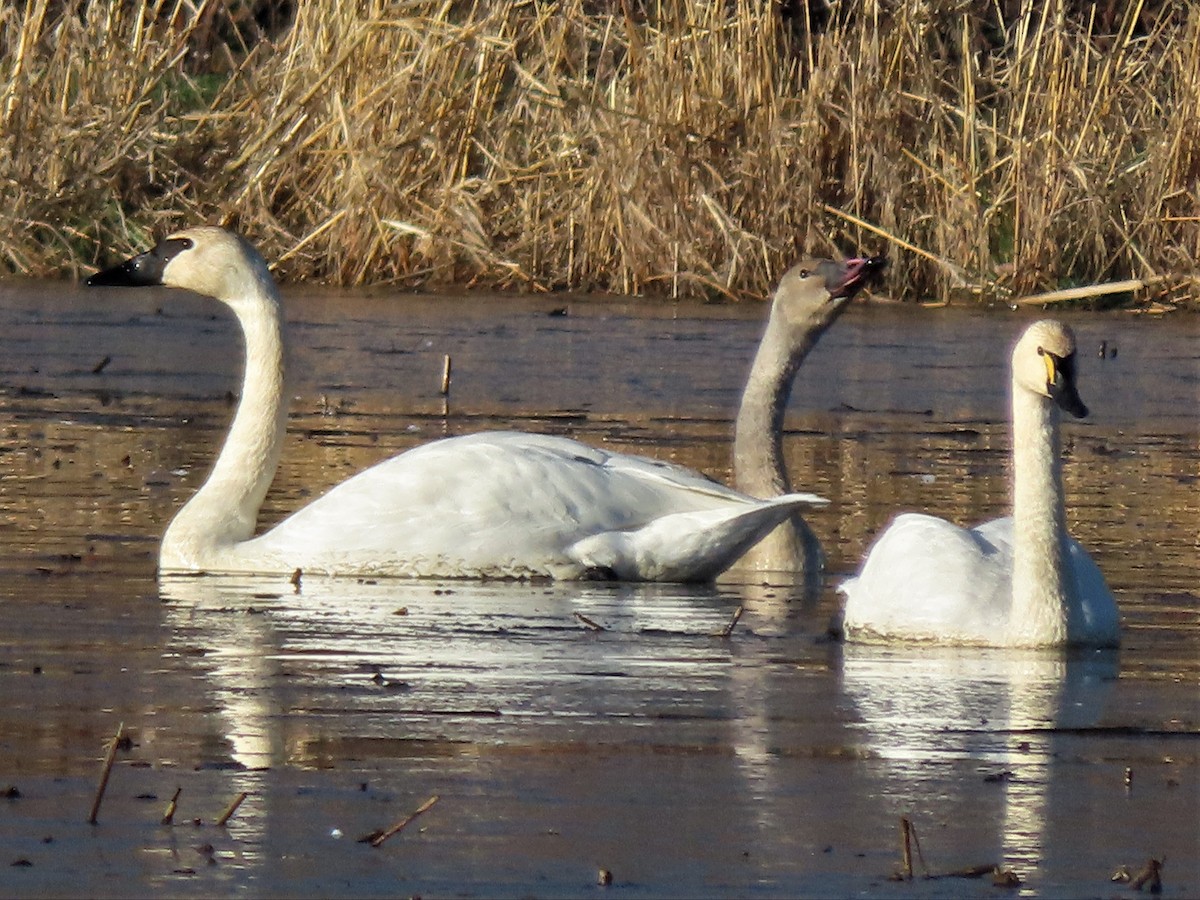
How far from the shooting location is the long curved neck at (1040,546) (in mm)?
5809

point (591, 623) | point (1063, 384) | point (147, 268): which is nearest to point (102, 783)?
point (591, 623)

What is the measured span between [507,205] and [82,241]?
262 centimetres

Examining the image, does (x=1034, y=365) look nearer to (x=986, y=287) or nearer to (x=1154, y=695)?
(x=1154, y=695)

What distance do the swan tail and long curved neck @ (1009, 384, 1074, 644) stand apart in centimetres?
99

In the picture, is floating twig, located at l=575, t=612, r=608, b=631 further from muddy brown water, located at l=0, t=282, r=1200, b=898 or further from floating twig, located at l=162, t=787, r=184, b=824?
floating twig, located at l=162, t=787, r=184, b=824

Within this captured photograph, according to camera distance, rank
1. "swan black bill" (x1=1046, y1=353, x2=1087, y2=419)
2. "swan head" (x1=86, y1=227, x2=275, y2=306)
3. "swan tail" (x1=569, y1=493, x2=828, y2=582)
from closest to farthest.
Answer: "swan black bill" (x1=1046, y1=353, x2=1087, y2=419), "swan tail" (x1=569, y1=493, x2=828, y2=582), "swan head" (x1=86, y1=227, x2=275, y2=306)

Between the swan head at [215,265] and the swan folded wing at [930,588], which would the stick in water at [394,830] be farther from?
the swan head at [215,265]

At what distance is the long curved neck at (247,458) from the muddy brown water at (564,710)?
17 cm

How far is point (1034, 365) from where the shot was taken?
5887 millimetres

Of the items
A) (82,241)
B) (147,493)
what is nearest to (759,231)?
(82,241)

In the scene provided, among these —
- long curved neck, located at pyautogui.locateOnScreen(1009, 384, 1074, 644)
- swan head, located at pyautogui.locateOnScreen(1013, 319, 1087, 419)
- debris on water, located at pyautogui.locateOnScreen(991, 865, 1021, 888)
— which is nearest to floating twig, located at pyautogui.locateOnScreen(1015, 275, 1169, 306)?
long curved neck, located at pyautogui.locateOnScreen(1009, 384, 1074, 644)

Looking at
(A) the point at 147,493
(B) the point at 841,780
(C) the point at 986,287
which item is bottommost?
(B) the point at 841,780

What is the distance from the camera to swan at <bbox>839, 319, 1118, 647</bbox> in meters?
5.82

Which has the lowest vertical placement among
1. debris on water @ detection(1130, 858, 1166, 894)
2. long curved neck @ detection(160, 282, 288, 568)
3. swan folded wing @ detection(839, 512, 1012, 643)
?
debris on water @ detection(1130, 858, 1166, 894)
